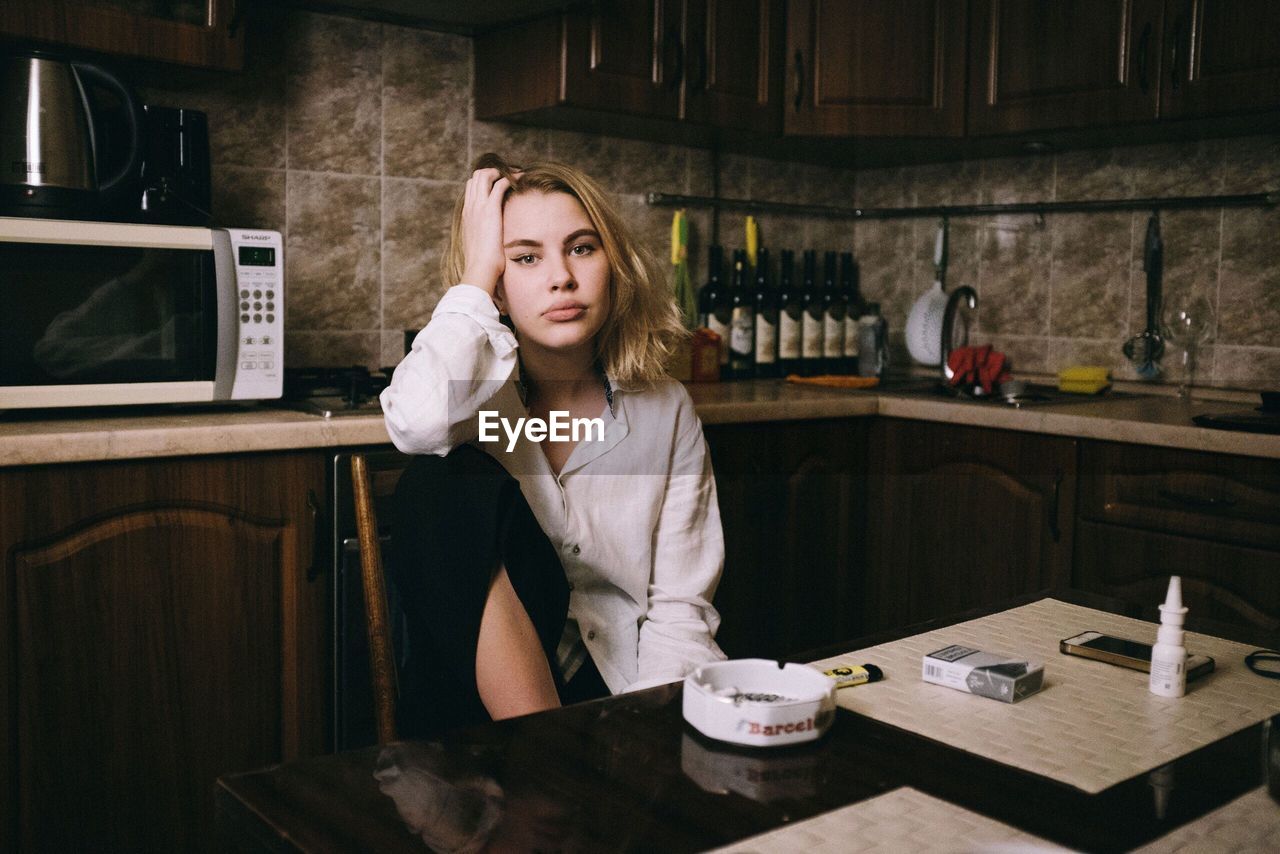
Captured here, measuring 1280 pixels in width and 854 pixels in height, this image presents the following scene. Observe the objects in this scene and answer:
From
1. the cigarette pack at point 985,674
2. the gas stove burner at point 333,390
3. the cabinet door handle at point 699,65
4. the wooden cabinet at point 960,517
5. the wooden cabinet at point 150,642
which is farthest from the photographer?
the cabinet door handle at point 699,65

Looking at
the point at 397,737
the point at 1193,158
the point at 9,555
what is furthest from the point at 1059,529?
the point at 9,555

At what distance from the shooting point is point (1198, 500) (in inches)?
82.4

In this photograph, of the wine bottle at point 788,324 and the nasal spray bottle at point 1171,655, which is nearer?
the nasal spray bottle at point 1171,655

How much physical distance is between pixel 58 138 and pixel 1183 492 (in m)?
2.02

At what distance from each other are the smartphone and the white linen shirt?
0.44m

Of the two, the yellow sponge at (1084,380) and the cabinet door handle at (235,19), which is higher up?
the cabinet door handle at (235,19)

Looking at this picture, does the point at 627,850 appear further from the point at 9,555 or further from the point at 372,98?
the point at 372,98

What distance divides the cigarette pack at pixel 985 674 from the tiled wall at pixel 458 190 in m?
1.83

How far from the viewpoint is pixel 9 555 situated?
1609 millimetres

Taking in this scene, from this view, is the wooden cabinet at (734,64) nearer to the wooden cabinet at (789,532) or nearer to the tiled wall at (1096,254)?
the tiled wall at (1096,254)

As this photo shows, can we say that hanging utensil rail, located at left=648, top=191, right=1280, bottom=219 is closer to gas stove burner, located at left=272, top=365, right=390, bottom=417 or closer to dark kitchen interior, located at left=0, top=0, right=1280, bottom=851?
dark kitchen interior, located at left=0, top=0, right=1280, bottom=851

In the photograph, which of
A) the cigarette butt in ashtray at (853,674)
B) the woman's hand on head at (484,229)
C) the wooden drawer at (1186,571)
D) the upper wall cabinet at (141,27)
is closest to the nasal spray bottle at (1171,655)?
the cigarette butt in ashtray at (853,674)

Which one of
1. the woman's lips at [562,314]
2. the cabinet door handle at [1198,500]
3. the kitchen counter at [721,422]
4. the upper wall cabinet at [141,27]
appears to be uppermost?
the upper wall cabinet at [141,27]

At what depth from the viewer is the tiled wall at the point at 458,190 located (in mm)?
2359
